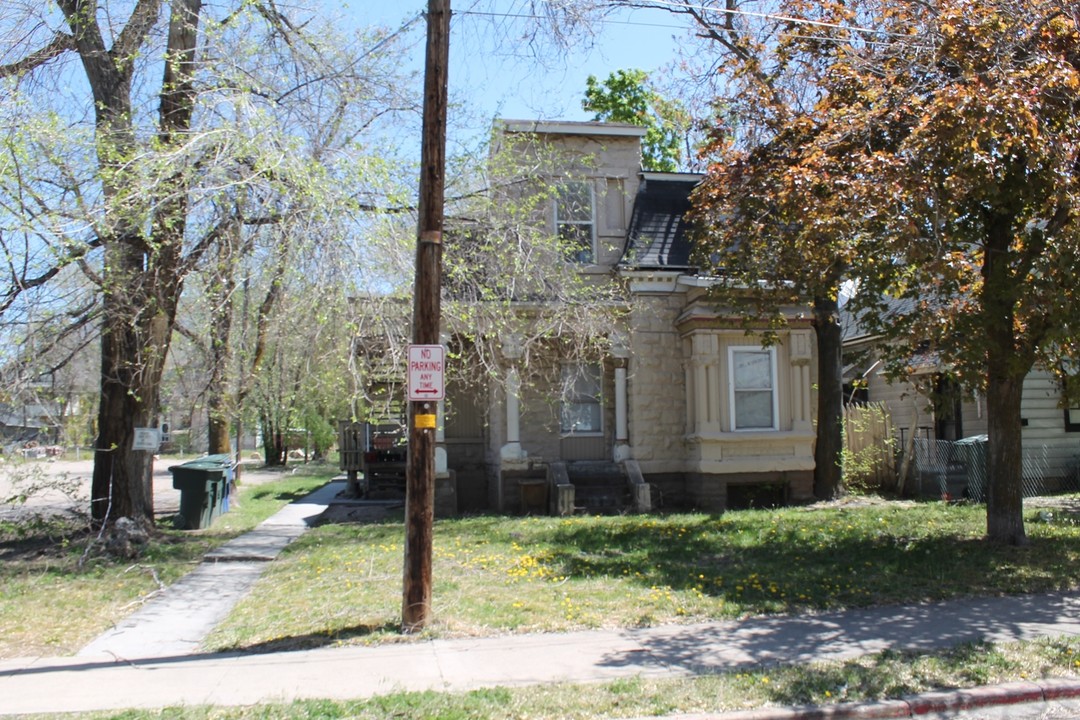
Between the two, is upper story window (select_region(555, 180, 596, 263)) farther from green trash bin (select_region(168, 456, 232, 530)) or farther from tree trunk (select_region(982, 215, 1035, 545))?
tree trunk (select_region(982, 215, 1035, 545))

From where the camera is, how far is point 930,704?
6.12 m

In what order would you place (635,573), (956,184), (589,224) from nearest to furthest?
(956,184), (635,573), (589,224)

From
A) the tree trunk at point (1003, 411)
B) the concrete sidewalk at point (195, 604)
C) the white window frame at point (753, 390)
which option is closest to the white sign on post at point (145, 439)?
the concrete sidewalk at point (195, 604)

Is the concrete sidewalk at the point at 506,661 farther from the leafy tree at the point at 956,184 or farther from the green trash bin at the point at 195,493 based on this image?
the green trash bin at the point at 195,493

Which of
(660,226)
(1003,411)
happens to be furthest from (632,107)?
(1003,411)

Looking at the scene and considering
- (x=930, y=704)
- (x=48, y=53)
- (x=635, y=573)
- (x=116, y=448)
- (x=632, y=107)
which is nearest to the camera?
(x=930, y=704)

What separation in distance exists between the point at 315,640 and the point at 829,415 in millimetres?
12379

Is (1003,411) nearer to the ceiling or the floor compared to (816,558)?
nearer to the ceiling

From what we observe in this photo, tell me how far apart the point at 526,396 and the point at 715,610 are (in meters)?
9.42

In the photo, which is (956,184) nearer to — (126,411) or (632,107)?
(126,411)

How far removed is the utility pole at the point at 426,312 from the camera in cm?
792

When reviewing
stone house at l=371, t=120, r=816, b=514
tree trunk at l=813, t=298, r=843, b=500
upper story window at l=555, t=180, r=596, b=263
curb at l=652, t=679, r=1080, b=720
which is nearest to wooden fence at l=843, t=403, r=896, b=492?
tree trunk at l=813, t=298, r=843, b=500

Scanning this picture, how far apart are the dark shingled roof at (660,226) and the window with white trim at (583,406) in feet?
8.06

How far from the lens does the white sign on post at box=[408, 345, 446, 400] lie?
792cm
